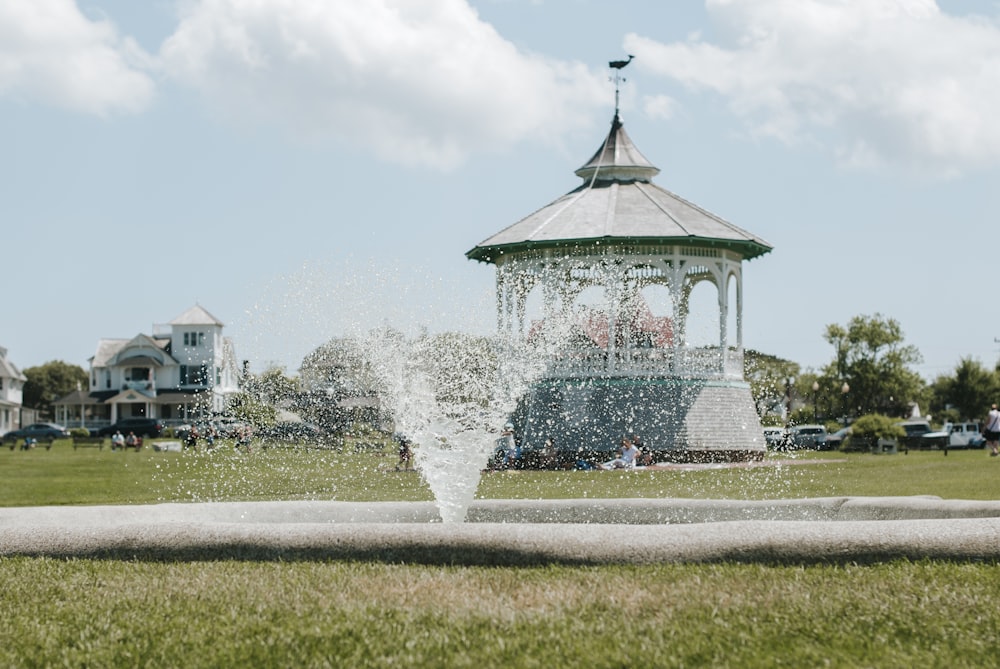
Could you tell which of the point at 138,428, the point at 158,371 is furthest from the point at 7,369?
the point at 138,428

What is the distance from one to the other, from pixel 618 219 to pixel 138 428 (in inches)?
1876

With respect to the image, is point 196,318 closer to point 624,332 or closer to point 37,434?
point 37,434

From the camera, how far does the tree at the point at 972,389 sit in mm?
80625

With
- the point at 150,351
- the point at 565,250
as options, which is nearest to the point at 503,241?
the point at 565,250

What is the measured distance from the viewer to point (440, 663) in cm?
535

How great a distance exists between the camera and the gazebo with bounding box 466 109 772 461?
29.3 metres

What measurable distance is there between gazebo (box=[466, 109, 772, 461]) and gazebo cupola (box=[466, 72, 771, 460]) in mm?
29

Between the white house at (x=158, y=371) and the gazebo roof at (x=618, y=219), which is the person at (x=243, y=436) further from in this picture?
the white house at (x=158, y=371)

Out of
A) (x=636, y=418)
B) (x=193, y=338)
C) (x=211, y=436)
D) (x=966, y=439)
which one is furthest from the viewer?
(x=193, y=338)

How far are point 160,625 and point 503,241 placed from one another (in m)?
24.9

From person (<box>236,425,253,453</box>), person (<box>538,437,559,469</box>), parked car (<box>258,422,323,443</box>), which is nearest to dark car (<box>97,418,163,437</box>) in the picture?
parked car (<box>258,422,323,443</box>)

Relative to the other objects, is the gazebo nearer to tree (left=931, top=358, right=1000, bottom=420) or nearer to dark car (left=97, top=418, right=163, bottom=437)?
dark car (left=97, top=418, right=163, bottom=437)

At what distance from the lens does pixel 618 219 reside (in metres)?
30.6

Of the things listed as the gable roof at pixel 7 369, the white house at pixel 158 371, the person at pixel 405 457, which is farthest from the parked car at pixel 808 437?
the gable roof at pixel 7 369
